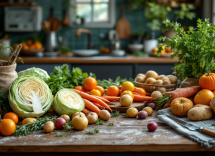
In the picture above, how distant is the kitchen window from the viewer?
4512 millimetres

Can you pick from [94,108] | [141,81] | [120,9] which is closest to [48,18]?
[120,9]

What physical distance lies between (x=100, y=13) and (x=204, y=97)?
3573 millimetres

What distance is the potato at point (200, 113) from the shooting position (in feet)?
4.21

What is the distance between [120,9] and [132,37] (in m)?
0.59

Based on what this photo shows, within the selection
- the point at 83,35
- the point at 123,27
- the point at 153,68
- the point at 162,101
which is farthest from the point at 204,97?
the point at 83,35

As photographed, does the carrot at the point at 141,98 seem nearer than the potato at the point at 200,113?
No

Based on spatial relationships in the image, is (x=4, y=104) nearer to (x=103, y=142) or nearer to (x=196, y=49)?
(x=103, y=142)

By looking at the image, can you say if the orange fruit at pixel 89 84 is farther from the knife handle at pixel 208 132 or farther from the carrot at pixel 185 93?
the knife handle at pixel 208 132

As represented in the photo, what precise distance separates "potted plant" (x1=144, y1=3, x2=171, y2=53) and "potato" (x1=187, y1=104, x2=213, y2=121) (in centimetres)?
304

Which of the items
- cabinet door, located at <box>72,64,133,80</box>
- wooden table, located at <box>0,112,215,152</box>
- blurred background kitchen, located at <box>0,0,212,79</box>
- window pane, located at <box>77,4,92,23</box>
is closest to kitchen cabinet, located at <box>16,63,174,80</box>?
cabinet door, located at <box>72,64,133,80</box>

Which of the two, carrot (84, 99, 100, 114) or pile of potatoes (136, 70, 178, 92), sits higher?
pile of potatoes (136, 70, 178, 92)

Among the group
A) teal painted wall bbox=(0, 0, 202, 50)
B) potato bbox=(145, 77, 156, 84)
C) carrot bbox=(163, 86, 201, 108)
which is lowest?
carrot bbox=(163, 86, 201, 108)

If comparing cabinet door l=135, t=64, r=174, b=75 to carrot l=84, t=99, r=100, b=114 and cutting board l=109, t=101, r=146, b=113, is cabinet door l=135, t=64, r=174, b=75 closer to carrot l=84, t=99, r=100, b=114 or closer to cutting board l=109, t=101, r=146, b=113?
cutting board l=109, t=101, r=146, b=113

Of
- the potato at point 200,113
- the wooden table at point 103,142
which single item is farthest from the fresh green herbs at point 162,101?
the wooden table at point 103,142
